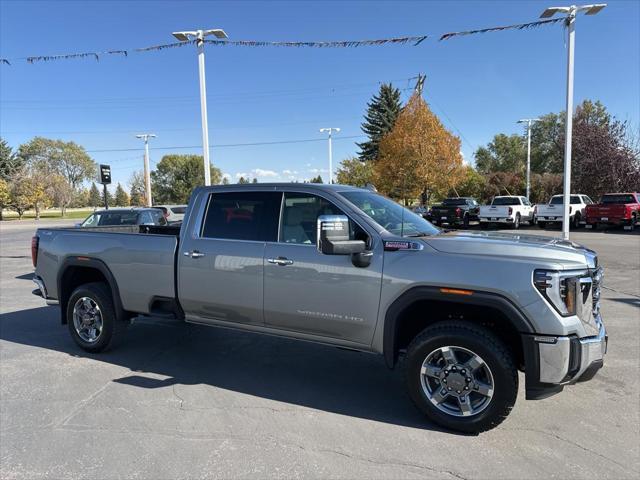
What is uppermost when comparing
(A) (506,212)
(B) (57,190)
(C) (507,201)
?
(B) (57,190)

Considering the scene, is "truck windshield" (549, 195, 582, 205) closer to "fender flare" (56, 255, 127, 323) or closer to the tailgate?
the tailgate

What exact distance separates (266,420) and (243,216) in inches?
73.8

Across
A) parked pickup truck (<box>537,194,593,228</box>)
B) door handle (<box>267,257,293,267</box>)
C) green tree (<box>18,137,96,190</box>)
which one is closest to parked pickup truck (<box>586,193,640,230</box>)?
parked pickup truck (<box>537,194,593,228</box>)

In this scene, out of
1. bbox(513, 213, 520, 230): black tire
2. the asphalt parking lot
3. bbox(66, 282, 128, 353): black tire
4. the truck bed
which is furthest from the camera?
bbox(513, 213, 520, 230): black tire

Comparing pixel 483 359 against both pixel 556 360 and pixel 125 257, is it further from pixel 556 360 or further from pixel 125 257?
pixel 125 257

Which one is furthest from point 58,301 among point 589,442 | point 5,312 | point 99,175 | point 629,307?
point 99,175

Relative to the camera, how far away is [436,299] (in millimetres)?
3484

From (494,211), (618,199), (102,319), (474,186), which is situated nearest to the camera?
(102,319)

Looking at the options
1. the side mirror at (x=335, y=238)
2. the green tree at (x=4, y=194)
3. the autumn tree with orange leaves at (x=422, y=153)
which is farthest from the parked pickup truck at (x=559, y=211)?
the green tree at (x=4, y=194)

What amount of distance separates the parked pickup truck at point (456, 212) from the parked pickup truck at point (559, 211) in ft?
12.3

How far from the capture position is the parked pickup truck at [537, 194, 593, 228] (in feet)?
85.5

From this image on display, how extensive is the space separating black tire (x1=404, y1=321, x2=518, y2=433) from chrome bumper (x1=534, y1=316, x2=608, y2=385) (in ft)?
0.79

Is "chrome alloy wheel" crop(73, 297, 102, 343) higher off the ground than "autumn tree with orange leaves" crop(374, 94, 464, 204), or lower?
lower

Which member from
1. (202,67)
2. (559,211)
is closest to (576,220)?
(559,211)
